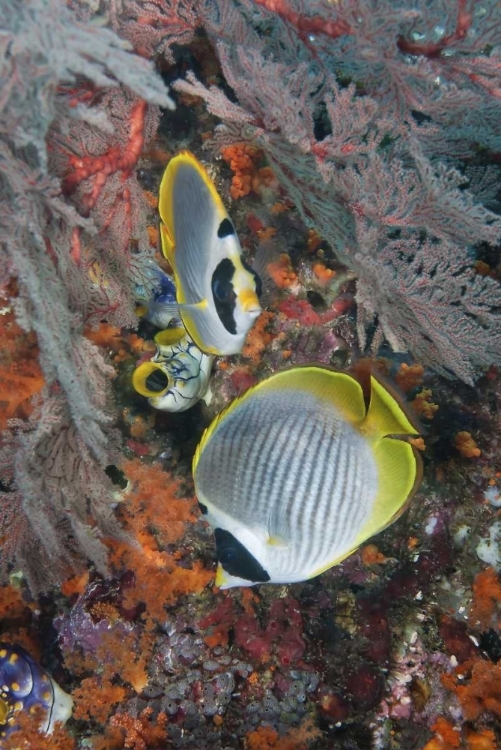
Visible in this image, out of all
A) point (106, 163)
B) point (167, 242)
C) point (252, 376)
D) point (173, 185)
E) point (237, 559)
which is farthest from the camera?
point (252, 376)

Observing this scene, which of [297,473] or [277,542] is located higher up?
[297,473]

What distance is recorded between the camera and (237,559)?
6.06 ft

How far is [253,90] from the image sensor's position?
2.19 meters

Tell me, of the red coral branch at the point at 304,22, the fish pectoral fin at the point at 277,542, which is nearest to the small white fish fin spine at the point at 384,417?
the fish pectoral fin at the point at 277,542

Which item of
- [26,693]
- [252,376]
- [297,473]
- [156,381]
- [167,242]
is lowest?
[26,693]

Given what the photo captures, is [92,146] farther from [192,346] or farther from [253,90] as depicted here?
[192,346]

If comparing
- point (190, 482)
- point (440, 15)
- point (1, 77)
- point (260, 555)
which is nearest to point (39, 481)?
point (190, 482)

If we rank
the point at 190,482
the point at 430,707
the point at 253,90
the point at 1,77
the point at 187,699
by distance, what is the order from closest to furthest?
the point at 1,77 → the point at 253,90 → the point at 430,707 → the point at 187,699 → the point at 190,482

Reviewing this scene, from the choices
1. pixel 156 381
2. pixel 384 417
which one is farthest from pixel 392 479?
pixel 156 381

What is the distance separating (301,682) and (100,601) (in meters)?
1.16

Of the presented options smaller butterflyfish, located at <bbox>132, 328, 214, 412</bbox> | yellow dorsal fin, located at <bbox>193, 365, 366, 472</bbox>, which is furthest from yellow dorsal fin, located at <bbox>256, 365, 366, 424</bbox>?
smaller butterflyfish, located at <bbox>132, 328, 214, 412</bbox>

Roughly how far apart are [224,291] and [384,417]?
0.66m

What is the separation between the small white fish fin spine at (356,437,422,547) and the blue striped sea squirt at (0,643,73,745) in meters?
2.12

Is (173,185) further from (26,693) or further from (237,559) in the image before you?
(26,693)
